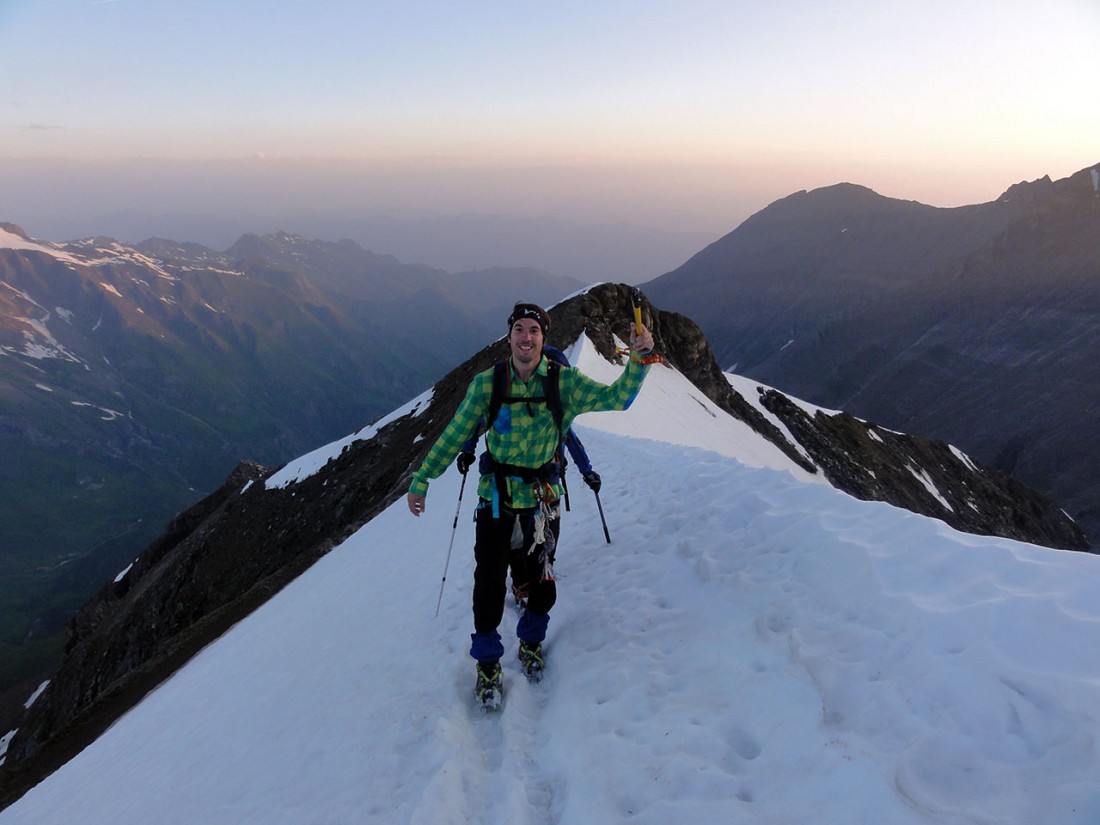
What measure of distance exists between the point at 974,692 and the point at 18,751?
173 feet

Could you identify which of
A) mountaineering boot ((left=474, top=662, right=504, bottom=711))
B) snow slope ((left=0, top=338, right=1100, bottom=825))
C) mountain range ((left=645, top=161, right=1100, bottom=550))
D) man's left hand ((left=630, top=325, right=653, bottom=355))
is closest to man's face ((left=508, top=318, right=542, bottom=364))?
man's left hand ((left=630, top=325, right=653, bottom=355))

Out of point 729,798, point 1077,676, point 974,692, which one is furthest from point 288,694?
point 1077,676

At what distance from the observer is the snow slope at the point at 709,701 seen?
14.4 feet

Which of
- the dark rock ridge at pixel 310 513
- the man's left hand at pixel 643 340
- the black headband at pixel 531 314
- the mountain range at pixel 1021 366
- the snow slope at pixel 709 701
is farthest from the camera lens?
the mountain range at pixel 1021 366

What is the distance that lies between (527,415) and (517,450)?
41cm

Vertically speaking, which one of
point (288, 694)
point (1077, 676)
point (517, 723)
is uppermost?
point (1077, 676)

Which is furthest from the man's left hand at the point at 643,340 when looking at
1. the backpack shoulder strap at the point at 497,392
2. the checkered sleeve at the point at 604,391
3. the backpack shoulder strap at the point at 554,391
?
the backpack shoulder strap at the point at 497,392

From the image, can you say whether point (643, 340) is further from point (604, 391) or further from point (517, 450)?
point (517, 450)

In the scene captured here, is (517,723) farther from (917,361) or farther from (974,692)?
(917,361)

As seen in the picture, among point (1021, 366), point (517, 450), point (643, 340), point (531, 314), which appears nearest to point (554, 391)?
point (517, 450)

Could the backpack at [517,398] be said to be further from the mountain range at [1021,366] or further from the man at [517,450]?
the mountain range at [1021,366]

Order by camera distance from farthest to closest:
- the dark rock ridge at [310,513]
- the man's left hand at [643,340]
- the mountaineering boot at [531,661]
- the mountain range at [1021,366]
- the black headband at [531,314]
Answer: the mountain range at [1021,366] < the dark rock ridge at [310,513] < the mountaineering boot at [531,661] < the black headband at [531,314] < the man's left hand at [643,340]

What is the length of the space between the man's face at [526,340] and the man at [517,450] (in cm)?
1

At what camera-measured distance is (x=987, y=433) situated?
137875 mm
